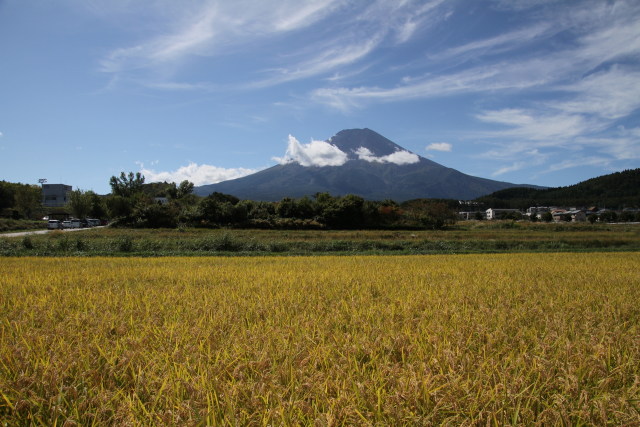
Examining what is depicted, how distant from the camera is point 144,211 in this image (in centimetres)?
5156

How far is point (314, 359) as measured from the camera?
3.28 meters

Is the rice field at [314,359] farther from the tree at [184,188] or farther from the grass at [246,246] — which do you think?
the tree at [184,188]

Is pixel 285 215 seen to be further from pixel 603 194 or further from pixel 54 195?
pixel 603 194

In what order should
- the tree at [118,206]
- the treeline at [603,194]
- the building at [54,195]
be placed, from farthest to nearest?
the treeline at [603,194], the building at [54,195], the tree at [118,206]

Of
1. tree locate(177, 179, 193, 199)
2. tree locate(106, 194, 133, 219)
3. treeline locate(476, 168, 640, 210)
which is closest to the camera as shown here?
tree locate(106, 194, 133, 219)

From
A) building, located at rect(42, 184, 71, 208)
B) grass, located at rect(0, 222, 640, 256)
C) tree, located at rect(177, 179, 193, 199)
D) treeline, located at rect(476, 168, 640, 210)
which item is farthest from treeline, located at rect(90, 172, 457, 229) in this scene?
treeline, located at rect(476, 168, 640, 210)

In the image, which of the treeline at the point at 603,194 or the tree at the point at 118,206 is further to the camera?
the treeline at the point at 603,194

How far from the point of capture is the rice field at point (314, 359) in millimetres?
2383

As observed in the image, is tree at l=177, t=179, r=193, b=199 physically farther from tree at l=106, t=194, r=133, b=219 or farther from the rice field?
the rice field

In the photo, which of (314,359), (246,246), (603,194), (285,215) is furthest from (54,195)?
(603,194)

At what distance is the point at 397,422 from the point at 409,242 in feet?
102

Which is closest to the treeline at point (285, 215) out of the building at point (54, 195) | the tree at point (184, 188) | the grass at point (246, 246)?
the grass at point (246, 246)

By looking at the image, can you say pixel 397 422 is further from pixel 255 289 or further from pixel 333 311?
pixel 255 289

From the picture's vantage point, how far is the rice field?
238cm
